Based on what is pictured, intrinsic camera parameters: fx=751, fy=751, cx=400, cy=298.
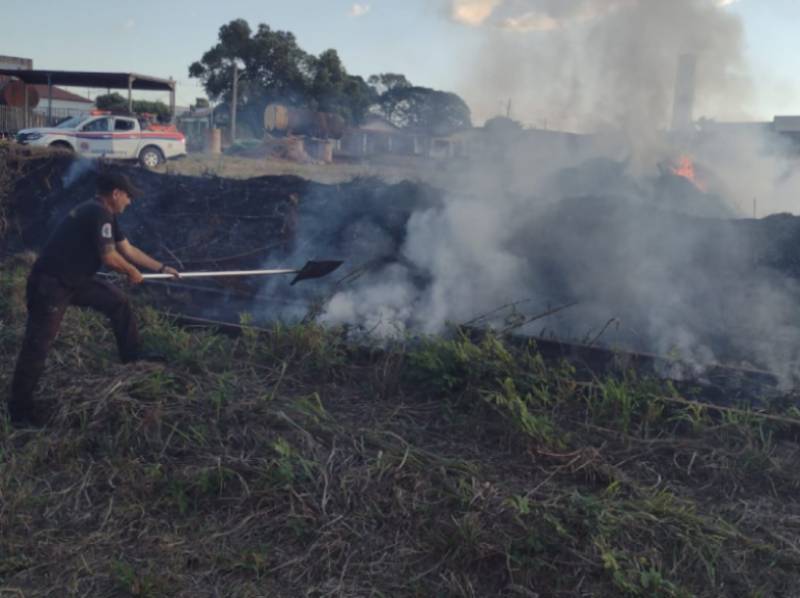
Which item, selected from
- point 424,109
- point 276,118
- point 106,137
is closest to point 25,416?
point 106,137

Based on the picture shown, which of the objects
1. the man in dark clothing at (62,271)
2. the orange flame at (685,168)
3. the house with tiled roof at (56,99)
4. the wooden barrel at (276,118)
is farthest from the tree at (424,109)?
the man in dark clothing at (62,271)

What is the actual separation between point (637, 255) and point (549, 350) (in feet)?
7.98

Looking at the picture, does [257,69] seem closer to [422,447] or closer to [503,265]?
[503,265]

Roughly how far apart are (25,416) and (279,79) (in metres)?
34.4

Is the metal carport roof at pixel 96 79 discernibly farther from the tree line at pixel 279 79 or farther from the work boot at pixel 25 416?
the work boot at pixel 25 416

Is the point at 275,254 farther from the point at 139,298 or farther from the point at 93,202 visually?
the point at 93,202

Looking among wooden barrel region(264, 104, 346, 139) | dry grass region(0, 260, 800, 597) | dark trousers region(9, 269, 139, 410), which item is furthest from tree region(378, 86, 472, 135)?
dark trousers region(9, 269, 139, 410)

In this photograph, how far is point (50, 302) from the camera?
15.6 feet

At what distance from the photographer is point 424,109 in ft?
116

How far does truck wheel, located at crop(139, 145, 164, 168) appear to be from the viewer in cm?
2184

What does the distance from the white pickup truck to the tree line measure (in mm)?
15481

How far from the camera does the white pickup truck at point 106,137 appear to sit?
20094 millimetres

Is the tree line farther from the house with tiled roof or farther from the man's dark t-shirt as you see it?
→ the man's dark t-shirt

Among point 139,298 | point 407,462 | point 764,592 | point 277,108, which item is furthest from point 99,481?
point 277,108
